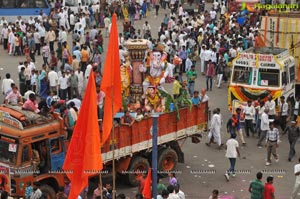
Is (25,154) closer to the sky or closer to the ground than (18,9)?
closer to the ground

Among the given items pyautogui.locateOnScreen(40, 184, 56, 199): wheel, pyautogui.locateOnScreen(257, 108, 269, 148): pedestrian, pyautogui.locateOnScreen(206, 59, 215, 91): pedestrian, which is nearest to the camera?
pyautogui.locateOnScreen(40, 184, 56, 199): wheel

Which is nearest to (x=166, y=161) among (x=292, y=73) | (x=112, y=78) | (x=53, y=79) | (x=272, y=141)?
(x=272, y=141)

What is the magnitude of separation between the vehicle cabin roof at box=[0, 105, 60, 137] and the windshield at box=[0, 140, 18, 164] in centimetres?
23

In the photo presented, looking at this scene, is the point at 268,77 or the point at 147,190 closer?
the point at 147,190

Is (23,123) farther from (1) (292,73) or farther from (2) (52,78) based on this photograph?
(1) (292,73)

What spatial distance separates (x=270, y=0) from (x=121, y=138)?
2504 centimetres

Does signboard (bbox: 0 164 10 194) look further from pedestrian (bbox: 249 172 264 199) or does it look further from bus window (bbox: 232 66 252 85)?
bus window (bbox: 232 66 252 85)

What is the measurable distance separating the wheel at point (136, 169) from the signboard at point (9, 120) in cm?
311

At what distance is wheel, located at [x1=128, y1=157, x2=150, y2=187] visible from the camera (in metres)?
16.3

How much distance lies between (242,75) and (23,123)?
8823 millimetres

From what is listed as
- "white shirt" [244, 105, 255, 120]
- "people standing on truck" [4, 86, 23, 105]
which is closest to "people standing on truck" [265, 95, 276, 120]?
"white shirt" [244, 105, 255, 120]

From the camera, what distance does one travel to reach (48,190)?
14758mm

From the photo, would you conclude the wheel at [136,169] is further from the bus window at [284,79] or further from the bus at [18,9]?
A: the bus at [18,9]

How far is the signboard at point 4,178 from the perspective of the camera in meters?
14.3
